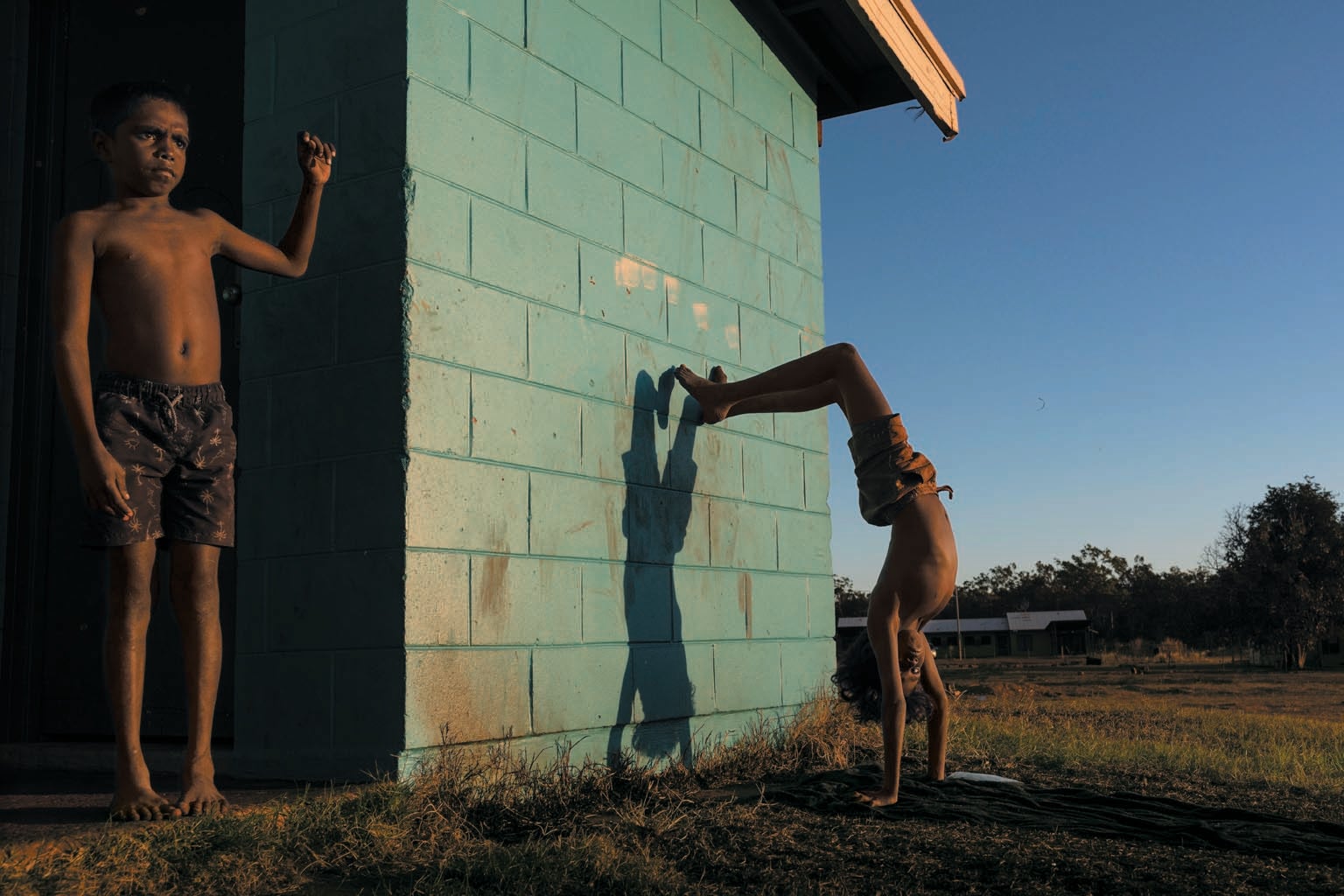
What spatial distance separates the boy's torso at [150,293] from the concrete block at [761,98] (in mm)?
3942

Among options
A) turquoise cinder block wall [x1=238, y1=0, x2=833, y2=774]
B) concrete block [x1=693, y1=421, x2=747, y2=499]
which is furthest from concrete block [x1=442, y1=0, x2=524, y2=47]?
concrete block [x1=693, y1=421, x2=747, y2=499]

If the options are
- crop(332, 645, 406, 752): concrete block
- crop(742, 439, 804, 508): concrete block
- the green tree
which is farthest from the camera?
the green tree

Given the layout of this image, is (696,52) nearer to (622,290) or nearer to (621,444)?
(622,290)

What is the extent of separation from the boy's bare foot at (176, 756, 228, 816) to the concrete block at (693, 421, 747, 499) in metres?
2.80

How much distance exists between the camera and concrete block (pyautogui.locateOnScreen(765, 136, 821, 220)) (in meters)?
6.89

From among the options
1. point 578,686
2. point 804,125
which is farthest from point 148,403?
point 804,125

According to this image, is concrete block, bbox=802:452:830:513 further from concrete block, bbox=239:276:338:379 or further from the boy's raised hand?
the boy's raised hand

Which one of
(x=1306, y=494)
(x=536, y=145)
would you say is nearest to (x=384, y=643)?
(x=536, y=145)

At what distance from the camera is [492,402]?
4.45 m

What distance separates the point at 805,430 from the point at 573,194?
2.41m

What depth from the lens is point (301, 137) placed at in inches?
140

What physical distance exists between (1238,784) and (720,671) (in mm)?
2850

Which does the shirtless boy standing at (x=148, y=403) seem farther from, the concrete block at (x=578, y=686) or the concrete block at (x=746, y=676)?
the concrete block at (x=746, y=676)

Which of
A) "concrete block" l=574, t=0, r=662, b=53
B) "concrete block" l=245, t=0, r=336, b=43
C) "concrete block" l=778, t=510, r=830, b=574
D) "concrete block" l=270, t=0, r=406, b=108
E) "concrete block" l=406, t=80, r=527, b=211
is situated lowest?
"concrete block" l=778, t=510, r=830, b=574
